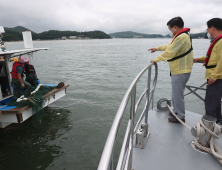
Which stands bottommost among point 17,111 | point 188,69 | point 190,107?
point 190,107

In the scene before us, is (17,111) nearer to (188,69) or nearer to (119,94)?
(188,69)

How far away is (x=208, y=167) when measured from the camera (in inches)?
79.6

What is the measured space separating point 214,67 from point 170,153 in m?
1.39

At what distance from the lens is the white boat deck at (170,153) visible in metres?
2.04

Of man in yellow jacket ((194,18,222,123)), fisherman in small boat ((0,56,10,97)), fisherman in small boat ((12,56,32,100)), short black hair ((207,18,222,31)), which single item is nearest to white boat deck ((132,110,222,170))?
man in yellow jacket ((194,18,222,123))

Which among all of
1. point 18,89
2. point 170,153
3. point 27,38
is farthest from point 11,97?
point 170,153

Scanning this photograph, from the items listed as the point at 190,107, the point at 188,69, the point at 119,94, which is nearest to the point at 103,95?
the point at 119,94

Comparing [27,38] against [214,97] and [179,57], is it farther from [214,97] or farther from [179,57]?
[214,97]

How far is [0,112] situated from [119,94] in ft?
20.1

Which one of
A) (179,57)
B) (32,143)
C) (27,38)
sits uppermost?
(27,38)

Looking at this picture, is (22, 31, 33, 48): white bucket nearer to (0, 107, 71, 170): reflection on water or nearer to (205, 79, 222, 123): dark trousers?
(0, 107, 71, 170): reflection on water

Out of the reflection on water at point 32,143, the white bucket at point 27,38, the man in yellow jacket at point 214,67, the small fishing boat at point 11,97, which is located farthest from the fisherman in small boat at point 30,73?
the man in yellow jacket at point 214,67

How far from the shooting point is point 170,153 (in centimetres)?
→ 226

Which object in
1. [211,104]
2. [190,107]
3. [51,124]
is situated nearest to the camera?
[211,104]
